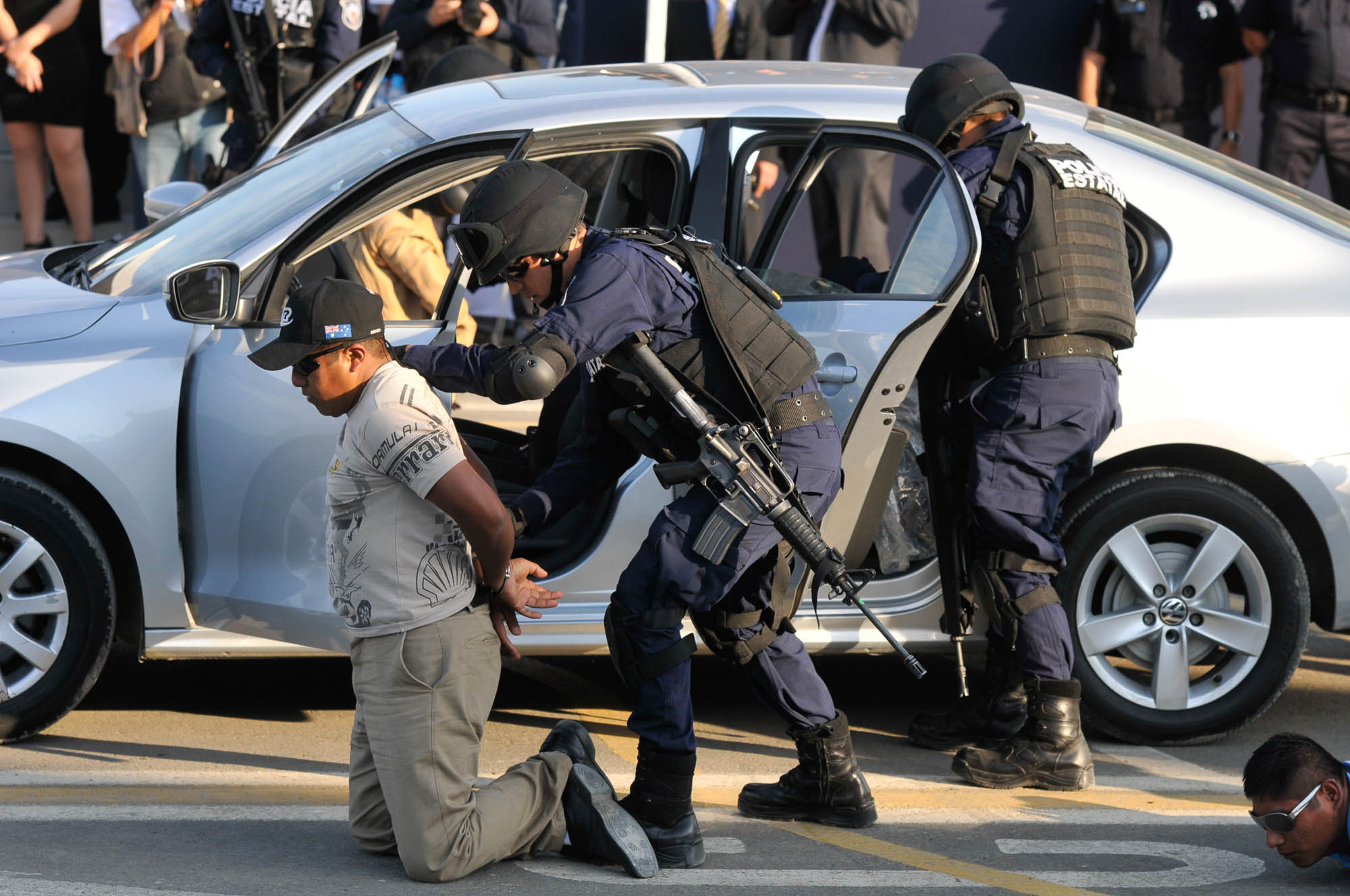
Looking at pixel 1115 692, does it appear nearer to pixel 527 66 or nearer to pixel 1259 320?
pixel 1259 320

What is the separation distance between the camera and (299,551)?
4.41m

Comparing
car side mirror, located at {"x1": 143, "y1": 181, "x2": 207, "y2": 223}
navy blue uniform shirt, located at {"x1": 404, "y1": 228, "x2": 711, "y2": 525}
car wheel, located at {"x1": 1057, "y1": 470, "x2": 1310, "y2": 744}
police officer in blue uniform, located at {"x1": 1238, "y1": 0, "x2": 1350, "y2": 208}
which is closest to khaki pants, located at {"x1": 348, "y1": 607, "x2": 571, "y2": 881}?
navy blue uniform shirt, located at {"x1": 404, "y1": 228, "x2": 711, "y2": 525}

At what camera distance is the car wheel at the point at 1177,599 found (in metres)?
4.64

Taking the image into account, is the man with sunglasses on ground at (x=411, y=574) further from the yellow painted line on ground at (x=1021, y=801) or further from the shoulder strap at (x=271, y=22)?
the shoulder strap at (x=271, y=22)

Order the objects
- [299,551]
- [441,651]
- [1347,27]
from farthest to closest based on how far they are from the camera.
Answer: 1. [1347,27]
2. [299,551]
3. [441,651]

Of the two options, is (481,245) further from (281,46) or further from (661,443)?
(281,46)

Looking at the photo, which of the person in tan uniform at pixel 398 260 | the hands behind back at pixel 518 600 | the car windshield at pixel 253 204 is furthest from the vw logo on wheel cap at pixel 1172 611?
the car windshield at pixel 253 204

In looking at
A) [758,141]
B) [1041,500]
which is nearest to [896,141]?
[758,141]

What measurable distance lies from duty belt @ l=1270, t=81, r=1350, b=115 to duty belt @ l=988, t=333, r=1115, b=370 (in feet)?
14.6

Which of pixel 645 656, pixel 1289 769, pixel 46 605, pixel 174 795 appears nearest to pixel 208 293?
pixel 46 605

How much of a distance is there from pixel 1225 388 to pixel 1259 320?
219mm

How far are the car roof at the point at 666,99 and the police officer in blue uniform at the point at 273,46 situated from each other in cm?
315

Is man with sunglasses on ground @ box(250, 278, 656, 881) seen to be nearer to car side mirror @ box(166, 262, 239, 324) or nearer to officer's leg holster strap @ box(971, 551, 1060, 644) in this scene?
Answer: car side mirror @ box(166, 262, 239, 324)

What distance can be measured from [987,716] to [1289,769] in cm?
111
